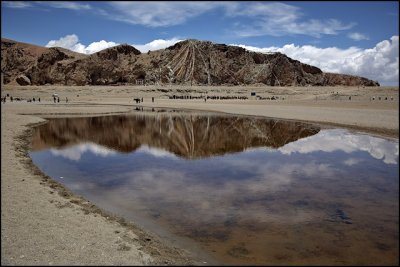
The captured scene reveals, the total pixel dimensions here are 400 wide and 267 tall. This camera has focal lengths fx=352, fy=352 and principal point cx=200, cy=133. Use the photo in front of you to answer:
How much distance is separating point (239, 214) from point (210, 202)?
4.57ft

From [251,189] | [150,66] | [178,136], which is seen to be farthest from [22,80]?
[251,189]

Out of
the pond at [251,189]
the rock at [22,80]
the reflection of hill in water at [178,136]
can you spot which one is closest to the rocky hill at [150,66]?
the rock at [22,80]

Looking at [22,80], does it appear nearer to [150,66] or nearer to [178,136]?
[150,66]

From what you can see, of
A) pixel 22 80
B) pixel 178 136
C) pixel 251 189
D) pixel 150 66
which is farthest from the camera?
pixel 150 66

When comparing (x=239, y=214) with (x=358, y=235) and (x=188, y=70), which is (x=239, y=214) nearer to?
(x=358, y=235)

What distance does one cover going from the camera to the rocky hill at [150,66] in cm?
16125

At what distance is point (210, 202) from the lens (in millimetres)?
11594

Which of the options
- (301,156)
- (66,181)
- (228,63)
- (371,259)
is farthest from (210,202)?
(228,63)

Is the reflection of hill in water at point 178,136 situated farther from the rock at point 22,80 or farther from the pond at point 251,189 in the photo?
the rock at point 22,80

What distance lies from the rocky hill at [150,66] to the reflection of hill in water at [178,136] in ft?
443

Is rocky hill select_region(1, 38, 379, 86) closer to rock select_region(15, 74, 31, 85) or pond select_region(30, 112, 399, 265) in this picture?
rock select_region(15, 74, 31, 85)

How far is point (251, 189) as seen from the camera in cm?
1315

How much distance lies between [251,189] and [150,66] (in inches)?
6652

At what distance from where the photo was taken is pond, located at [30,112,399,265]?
851cm
